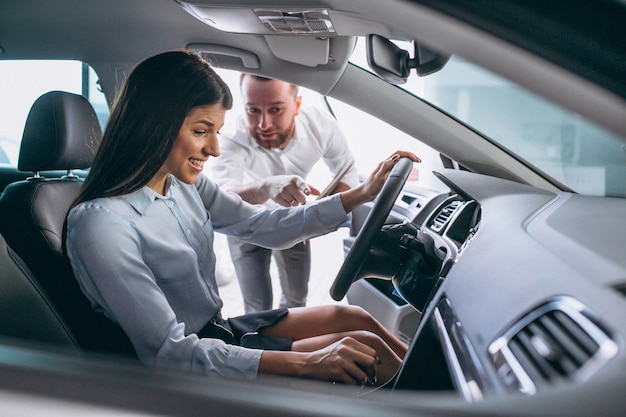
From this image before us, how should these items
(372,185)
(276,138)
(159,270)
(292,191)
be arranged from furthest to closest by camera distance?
(276,138)
(292,191)
(372,185)
(159,270)

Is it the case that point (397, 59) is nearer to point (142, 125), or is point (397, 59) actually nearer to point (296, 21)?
point (296, 21)

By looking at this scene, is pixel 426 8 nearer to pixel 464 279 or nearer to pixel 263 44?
pixel 464 279

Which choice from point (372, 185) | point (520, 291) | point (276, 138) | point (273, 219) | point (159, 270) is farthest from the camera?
point (276, 138)

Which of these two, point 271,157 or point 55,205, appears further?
point 271,157

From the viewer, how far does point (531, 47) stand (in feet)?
1.74

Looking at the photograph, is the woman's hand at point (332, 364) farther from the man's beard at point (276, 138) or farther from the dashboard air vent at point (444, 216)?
the man's beard at point (276, 138)

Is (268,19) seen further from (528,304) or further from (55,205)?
(528,304)

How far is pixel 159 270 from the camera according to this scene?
127 cm

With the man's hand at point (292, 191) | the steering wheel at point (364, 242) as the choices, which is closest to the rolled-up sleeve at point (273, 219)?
the man's hand at point (292, 191)

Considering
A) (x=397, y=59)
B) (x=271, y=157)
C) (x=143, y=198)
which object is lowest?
(x=271, y=157)

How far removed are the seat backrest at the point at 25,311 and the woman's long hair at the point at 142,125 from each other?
0.21m

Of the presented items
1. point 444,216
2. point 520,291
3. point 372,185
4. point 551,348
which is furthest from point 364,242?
point 551,348

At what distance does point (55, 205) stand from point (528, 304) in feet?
3.55

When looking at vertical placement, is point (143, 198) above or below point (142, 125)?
below
